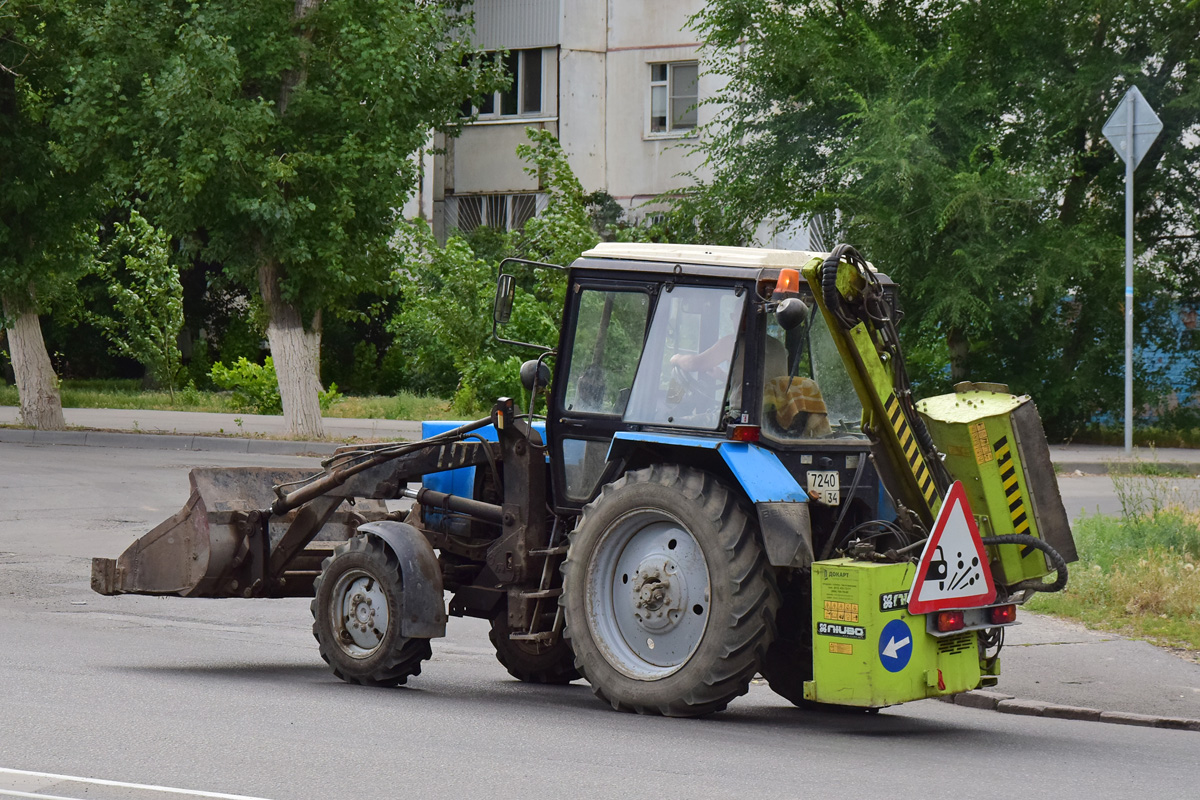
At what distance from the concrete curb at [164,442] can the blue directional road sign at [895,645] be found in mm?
17464

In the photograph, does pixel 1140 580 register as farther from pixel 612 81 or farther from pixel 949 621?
pixel 612 81

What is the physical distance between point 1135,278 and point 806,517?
21.4 meters

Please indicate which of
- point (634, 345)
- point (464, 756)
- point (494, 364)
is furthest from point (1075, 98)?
point (464, 756)

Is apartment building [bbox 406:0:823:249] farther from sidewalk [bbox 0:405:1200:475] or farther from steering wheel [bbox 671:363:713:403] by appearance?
steering wheel [bbox 671:363:713:403]

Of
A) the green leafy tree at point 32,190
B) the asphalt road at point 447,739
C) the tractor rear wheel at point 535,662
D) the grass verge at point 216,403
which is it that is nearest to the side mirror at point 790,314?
the asphalt road at point 447,739

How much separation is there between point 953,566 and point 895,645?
47 cm

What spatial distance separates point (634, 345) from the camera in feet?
27.0

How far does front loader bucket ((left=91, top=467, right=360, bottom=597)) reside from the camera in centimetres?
928

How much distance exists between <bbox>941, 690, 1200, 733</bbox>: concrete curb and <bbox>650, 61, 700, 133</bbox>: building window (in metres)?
31.6

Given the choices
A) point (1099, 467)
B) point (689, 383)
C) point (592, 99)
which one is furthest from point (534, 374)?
point (592, 99)

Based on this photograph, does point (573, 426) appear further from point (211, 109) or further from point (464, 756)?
point (211, 109)

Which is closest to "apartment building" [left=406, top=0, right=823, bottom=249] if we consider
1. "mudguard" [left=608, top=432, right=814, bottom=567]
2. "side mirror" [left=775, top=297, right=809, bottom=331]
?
"mudguard" [left=608, top=432, right=814, bottom=567]

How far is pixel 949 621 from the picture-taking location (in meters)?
7.27

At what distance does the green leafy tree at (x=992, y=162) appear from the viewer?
26.1 meters
